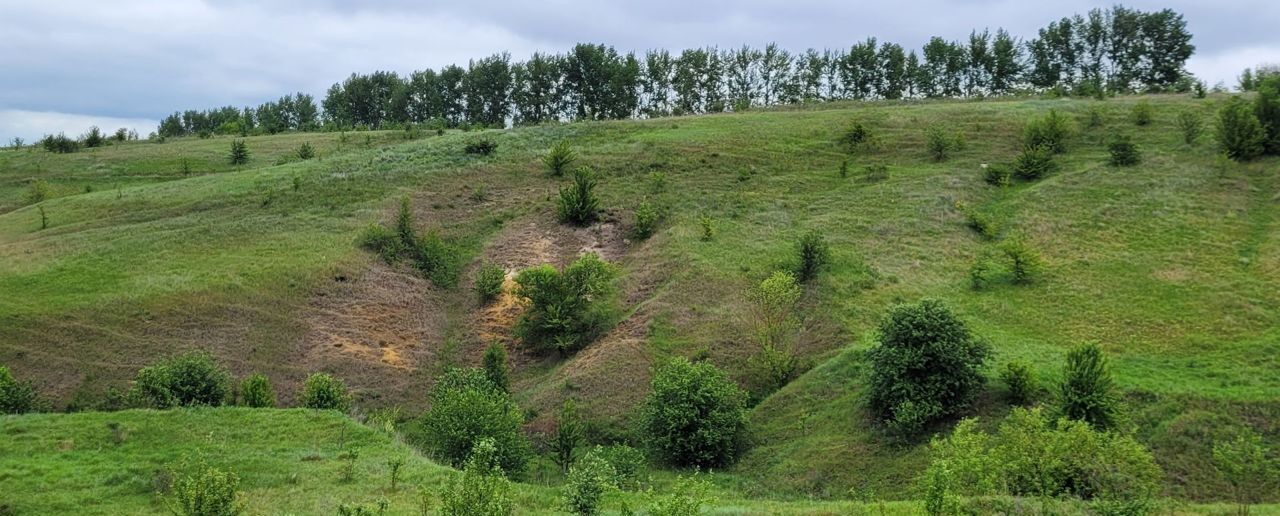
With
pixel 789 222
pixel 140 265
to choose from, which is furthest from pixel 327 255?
pixel 789 222

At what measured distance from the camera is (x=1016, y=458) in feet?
46.6

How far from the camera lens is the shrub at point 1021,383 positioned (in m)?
22.8

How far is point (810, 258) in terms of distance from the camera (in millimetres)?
37031

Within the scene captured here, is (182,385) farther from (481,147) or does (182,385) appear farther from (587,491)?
(481,147)

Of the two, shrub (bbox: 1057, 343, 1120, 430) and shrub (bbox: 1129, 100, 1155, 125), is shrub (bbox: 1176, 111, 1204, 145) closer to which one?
shrub (bbox: 1129, 100, 1155, 125)

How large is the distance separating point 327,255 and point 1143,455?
127 ft

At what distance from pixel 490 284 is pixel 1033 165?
35.9 m

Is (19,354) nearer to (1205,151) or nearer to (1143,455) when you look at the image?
(1143,455)

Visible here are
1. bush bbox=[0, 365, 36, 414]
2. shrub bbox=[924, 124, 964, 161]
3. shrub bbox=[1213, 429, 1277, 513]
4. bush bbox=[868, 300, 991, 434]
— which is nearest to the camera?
shrub bbox=[1213, 429, 1277, 513]

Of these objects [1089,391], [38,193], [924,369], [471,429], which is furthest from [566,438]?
[38,193]

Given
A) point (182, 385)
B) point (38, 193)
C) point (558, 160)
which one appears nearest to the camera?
point (182, 385)

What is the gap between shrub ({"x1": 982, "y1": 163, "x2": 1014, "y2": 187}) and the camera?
162 feet

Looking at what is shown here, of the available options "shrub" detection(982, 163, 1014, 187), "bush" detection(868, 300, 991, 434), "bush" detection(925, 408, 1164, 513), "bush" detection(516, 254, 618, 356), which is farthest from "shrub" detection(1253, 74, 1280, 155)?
"bush" detection(925, 408, 1164, 513)

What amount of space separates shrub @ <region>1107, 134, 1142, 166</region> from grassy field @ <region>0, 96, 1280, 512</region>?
1432mm
